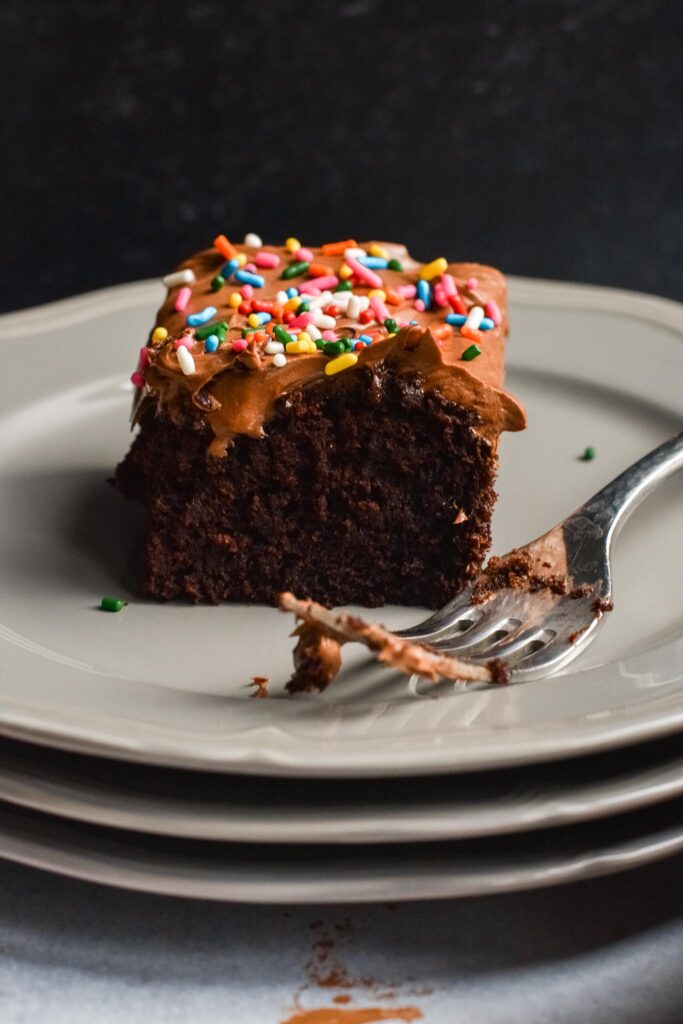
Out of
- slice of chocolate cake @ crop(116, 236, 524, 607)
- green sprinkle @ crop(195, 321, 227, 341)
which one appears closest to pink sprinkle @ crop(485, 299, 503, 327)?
slice of chocolate cake @ crop(116, 236, 524, 607)

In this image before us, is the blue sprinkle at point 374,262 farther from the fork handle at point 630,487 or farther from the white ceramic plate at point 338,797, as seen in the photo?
the white ceramic plate at point 338,797

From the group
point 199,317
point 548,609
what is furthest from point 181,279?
point 548,609

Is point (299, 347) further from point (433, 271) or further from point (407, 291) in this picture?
point (433, 271)

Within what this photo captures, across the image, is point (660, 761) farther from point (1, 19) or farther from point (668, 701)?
point (1, 19)

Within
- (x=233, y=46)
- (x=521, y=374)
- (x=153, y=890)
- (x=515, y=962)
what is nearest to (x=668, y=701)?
(x=515, y=962)

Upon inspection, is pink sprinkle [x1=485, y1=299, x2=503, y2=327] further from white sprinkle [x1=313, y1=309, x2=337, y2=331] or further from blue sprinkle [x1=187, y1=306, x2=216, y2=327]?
blue sprinkle [x1=187, y1=306, x2=216, y2=327]
